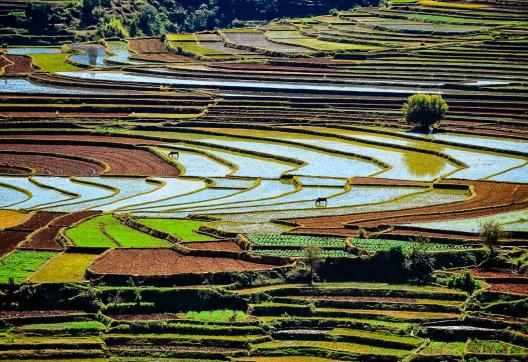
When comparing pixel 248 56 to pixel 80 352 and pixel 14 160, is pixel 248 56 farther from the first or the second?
pixel 80 352

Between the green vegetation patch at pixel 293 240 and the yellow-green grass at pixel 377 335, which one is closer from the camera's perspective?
the yellow-green grass at pixel 377 335

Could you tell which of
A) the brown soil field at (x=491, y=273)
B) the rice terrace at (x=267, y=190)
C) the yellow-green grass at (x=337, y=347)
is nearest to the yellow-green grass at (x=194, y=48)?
the rice terrace at (x=267, y=190)

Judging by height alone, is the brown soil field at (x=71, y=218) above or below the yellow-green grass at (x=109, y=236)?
below

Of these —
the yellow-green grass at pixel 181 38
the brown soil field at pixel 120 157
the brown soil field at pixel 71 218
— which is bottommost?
the brown soil field at pixel 120 157

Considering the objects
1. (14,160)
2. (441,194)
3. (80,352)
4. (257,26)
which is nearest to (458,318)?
(80,352)

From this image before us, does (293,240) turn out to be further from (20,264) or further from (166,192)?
(166,192)

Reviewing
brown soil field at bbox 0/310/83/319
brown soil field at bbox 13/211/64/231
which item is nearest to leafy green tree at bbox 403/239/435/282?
brown soil field at bbox 0/310/83/319

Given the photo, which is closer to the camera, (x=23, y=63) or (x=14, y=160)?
(x=14, y=160)

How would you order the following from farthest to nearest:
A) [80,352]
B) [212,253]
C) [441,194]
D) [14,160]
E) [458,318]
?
[14,160]
[441,194]
[212,253]
[458,318]
[80,352]

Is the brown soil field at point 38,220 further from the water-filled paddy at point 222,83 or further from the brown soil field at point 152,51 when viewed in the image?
the brown soil field at point 152,51
